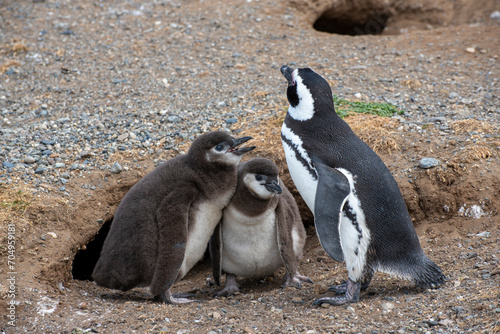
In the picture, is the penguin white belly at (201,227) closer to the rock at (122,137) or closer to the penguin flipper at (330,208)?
the penguin flipper at (330,208)

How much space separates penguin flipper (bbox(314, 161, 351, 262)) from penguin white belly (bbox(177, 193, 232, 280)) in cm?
97

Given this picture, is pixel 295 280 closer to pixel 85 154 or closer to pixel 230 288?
pixel 230 288

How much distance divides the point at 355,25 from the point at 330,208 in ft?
22.1

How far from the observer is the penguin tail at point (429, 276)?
377 centimetres

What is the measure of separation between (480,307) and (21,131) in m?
4.76

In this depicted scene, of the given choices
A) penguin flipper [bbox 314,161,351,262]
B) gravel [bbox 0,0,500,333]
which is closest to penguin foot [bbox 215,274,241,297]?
gravel [bbox 0,0,500,333]

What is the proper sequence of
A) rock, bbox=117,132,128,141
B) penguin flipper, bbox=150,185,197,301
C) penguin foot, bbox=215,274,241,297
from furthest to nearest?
rock, bbox=117,132,128,141 < penguin foot, bbox=215,274,241,297 < penguin flipper, bbox=150,185,197,301

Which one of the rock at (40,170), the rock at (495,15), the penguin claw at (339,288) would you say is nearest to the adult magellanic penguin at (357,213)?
the penguin claw at (339,288)

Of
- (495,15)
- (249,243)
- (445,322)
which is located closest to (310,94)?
(249,243)

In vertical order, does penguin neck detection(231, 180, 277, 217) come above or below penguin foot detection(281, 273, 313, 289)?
above

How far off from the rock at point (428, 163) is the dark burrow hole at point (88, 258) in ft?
10.4

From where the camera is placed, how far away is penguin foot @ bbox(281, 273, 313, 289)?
4.44 m

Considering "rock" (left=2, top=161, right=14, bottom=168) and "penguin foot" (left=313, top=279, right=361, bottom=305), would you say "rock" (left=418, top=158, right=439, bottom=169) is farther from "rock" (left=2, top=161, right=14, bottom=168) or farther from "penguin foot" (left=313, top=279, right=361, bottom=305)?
"rock" (left=2, top=161, right=14, bottom=168)

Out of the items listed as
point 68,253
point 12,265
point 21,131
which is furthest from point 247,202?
point 21,131
